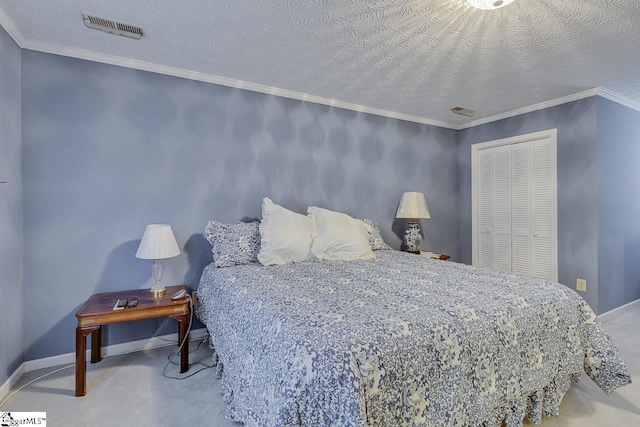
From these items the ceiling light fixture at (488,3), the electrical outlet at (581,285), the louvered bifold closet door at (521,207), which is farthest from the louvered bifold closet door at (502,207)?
the ceiling light fixture at (488,3)

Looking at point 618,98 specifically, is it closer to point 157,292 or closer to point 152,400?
point 157,292

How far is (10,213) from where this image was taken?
6.66 ft

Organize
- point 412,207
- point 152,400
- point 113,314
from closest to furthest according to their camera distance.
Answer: point 152,400
point 113,314
point 412,207

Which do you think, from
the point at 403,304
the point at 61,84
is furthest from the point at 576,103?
the point at 61,84

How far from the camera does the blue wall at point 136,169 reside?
2.26 m

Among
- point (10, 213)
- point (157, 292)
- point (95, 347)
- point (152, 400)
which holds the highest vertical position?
point (10, 213)

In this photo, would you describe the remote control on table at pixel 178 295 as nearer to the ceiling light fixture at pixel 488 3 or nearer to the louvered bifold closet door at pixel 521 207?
the ceiling light fixture at pixel 488 3

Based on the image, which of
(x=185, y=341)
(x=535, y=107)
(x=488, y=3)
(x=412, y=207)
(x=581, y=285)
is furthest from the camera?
(x=412, y=207)

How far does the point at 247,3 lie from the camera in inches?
70.7

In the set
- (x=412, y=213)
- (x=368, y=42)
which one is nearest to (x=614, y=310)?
(x=412, y=213)

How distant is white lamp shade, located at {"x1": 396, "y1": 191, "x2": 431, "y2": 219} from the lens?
3.55 metres

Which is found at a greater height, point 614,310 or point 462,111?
point 462,111

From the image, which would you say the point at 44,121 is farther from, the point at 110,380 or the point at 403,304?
the point at 403,304

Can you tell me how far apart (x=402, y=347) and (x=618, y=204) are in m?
3.55
